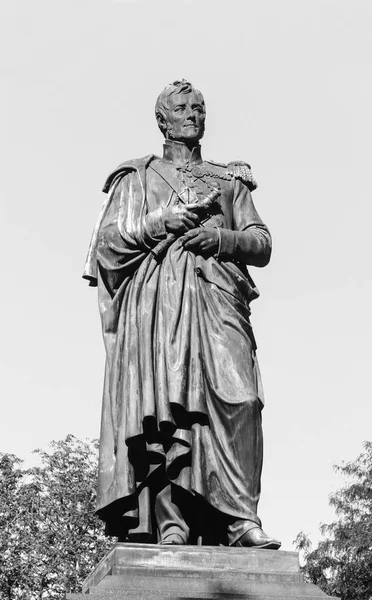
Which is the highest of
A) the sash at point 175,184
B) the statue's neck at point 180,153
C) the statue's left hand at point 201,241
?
the statue's neck at point 180,153

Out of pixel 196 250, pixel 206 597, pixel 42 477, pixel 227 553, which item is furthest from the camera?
pixel 42 477

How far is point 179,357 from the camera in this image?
9.08 metres

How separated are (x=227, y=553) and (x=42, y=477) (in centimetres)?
3032

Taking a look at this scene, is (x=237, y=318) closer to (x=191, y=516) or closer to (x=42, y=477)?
(x=191, y=516)

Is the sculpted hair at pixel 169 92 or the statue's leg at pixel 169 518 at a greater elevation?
the sculpted hair at pixel 169 92

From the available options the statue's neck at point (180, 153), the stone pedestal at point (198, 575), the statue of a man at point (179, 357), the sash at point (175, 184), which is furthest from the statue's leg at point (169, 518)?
the statue's neck at point (180, 153)

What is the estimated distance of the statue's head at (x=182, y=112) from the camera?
33.9ft

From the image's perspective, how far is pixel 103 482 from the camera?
897 cm

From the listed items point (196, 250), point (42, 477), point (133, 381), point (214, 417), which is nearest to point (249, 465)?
point (214, 417)

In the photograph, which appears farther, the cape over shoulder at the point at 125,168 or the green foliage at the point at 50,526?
the green foliage at the point at 50,526

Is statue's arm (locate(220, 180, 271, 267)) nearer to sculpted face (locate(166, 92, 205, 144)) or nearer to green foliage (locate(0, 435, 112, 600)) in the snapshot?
sculpted face (locate(166, 92, 205, 144))

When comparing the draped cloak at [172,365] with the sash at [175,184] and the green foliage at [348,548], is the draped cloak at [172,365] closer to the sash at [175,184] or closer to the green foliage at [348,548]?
the sash at [175,184]

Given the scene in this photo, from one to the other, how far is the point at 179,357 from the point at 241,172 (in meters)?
2.09

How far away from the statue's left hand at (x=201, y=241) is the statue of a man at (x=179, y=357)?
11 millimetres
